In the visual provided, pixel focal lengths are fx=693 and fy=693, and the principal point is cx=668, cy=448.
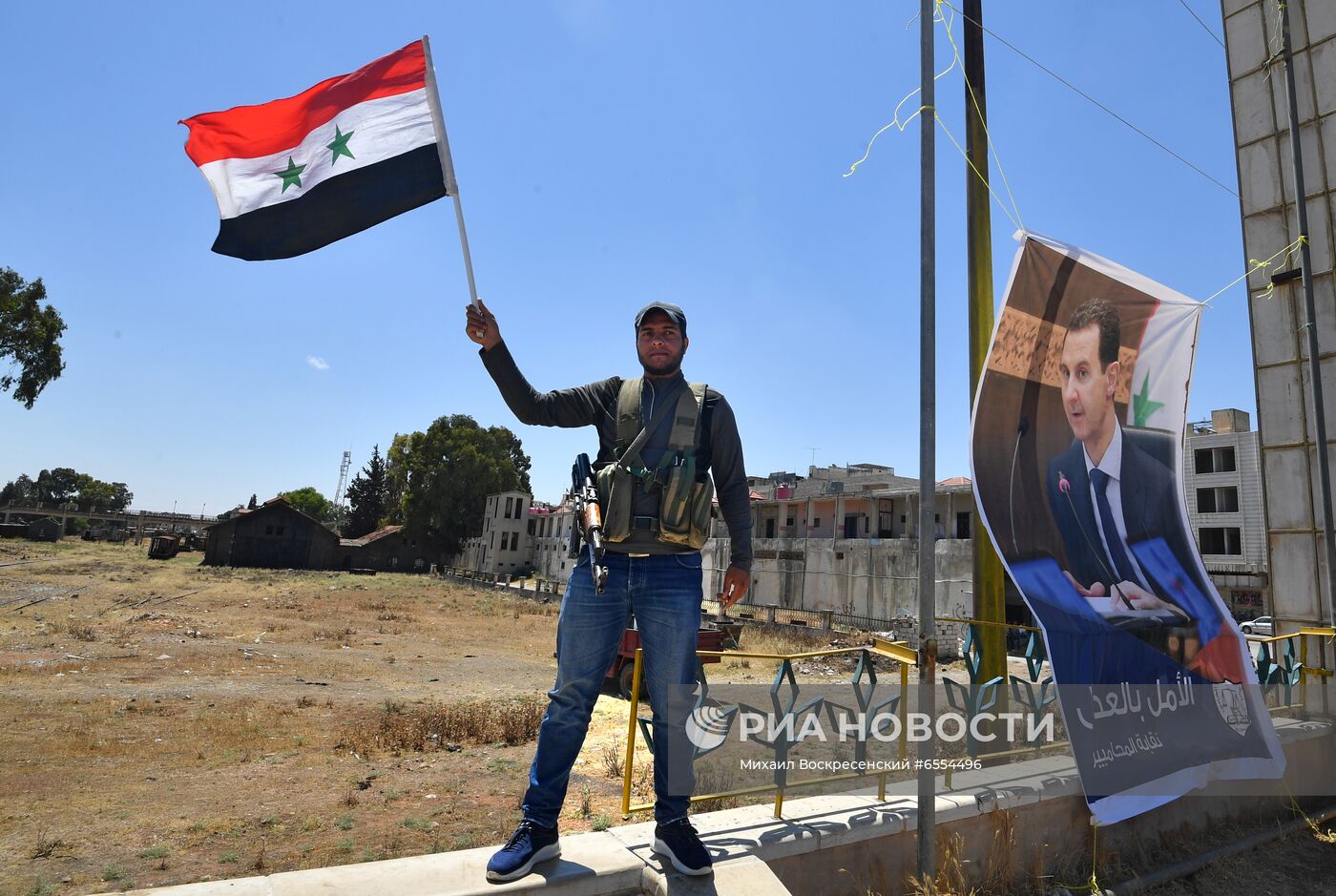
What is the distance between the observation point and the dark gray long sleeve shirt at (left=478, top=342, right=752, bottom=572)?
2820 millimetres

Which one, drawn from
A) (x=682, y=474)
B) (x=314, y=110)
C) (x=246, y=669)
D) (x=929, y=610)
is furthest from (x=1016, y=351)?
(x=246, y=669)

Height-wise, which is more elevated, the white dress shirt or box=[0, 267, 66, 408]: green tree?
box=[0, 267, 66, 408]: green tree

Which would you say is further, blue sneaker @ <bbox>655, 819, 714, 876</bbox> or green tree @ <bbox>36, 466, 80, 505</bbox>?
green tree @ <bbox>36, 466, 80, 505</bbox>

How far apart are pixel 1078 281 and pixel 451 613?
29.0 metres

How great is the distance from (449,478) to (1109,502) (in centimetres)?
6166

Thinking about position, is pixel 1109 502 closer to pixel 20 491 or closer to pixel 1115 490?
pixel 1115 490

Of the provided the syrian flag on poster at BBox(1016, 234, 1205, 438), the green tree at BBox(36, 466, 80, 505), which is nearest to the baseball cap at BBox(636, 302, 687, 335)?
the syrian flag on poster at BBox(1016, 234, 1205, 438)

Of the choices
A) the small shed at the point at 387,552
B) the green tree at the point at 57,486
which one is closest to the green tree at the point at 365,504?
the small shed at the point at 387,552

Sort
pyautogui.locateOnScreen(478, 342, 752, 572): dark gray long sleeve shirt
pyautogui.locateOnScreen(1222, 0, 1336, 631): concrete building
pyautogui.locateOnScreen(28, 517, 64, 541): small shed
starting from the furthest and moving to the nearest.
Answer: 1. pyautogui.locateOnScreen(28, 517, 64, 541): small shed
2. pyautogui.locateOnScreen(1222, 0, 1336, 631): concrete building
3. pyautogui.locateOnScreen(478, 342, 752, 572): dark gray long sleeve shirt

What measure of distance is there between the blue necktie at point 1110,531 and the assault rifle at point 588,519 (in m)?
2.92

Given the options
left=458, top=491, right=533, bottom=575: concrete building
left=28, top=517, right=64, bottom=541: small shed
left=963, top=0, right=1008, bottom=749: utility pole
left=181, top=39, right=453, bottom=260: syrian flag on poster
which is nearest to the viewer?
left=181, top=39, right=453, bottom=260: syrian flag on poster

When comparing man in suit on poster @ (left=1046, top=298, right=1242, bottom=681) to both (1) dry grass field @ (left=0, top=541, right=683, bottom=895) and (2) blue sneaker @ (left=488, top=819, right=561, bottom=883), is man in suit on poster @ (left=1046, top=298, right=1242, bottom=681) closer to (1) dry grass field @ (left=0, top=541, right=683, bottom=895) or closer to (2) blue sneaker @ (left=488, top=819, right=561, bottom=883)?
(2) blue sneaker @ (left=488, top=819, right=561, bottom=883)

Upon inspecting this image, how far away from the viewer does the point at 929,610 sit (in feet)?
9.48

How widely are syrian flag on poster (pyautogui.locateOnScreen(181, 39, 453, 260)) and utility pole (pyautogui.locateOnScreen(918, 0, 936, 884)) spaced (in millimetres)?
2309
